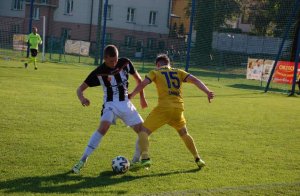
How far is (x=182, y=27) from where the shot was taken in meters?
54.4

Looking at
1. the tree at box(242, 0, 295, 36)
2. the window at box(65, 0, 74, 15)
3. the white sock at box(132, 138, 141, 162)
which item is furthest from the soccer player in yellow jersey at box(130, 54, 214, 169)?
the window at box(65, 0, 74, 15)

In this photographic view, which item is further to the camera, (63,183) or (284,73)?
(284,73)

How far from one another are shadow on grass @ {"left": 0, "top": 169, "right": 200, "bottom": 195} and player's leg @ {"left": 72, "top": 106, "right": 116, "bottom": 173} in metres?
0.17

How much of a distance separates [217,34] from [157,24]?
18260 millimetres

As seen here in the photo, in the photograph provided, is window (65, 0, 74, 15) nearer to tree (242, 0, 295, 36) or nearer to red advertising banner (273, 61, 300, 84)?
tree (242, 0, 295, 36)

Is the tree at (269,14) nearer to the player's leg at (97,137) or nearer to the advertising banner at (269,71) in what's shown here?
the advertising banner at (269,71)

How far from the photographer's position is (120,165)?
21.3 ft

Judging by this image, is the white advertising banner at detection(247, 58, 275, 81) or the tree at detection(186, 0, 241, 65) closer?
the white advertising banner at detection(247, 58, 275, 81)

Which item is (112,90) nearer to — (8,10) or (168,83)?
(168,83)

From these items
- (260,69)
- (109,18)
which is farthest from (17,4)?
(260,69)

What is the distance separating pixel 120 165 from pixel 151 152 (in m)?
1.42

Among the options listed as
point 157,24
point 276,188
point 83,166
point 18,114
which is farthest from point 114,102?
point 157,24

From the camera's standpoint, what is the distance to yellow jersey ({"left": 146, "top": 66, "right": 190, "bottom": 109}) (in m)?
6.95

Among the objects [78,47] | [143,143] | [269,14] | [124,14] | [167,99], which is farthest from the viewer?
[124,14]
